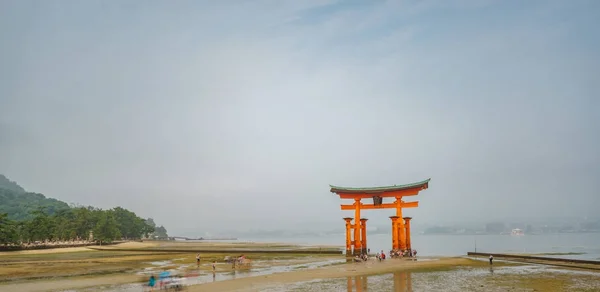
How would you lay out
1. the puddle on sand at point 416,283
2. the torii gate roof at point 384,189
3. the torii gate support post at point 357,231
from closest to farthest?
the puddle on sand at point 416,283 < the torii gate roof at point 384,189 < the torii gate support post at point 357,231

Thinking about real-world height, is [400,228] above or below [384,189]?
below

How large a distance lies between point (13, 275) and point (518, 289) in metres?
36.8

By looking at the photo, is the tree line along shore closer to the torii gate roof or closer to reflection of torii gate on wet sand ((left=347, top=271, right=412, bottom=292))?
the torii gate roof

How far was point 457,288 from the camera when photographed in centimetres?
2369

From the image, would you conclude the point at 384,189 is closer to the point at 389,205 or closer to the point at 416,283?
the point at 389,205

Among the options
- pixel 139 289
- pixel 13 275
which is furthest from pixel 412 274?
pixel 13 275

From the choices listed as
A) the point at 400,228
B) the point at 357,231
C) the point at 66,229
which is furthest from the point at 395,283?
the point at 66,229

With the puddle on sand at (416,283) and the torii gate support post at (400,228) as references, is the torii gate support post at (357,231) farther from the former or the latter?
the puddle on sand at (416,283)

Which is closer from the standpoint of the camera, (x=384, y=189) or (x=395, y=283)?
(x=395, y=283)

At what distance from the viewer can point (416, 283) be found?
25891 millimetres

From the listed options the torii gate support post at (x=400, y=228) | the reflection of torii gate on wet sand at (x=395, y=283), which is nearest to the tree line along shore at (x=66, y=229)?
the torii gate support post at (x=400, y=228)

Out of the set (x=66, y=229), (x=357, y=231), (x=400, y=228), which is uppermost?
(x=400, y=228)

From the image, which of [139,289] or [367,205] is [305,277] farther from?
[367,205]

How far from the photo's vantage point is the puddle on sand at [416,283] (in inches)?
931
